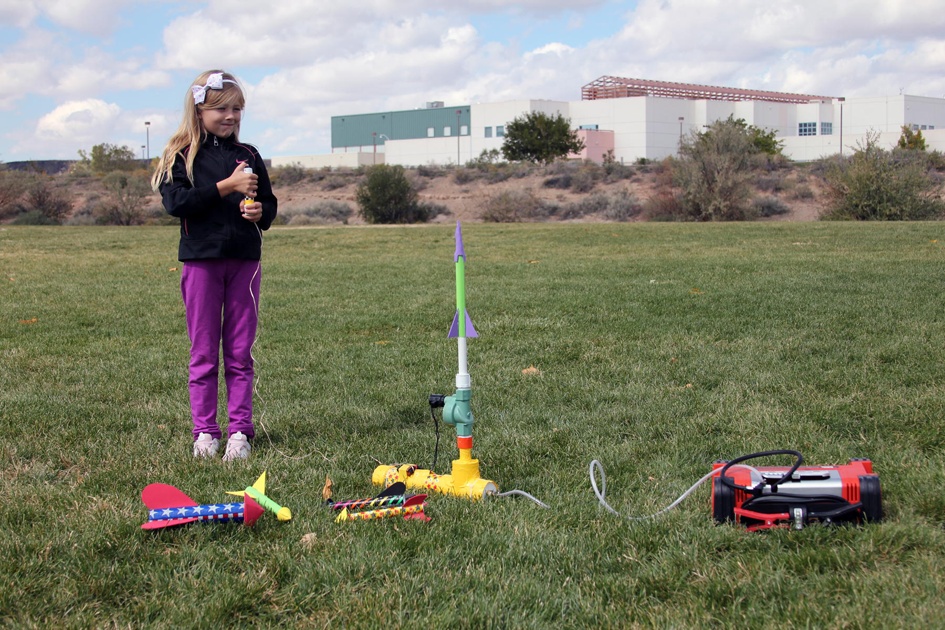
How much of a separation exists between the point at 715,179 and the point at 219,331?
2575 centimetres

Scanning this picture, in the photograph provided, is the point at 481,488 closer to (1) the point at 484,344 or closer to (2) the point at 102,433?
(2) the point at 102,433

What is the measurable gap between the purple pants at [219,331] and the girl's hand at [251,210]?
0.28 metres

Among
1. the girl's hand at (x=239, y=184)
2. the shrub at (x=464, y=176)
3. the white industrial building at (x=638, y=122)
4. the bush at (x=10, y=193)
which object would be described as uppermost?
the white industrial building at (x=638, y=122)

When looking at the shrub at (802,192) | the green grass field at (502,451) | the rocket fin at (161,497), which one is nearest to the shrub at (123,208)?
the green grass field at (502,451)

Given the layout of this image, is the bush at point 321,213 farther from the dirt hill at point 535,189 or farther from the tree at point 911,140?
the tree at point 911,140

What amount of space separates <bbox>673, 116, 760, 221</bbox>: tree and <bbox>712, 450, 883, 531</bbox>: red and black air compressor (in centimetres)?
2586

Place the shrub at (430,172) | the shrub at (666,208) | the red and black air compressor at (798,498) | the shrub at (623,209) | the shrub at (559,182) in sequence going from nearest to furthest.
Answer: the red and black air compressor at (798,498), the shrub at (666,208), the shrub at (623,209), the shrub at (559,182), the shrub at (430,172)

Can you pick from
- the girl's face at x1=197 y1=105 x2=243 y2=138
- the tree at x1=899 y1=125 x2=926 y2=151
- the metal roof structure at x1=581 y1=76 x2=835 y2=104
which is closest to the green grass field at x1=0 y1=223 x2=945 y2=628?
the girl's face at x1=197 y1=105 x2=243 y2=138

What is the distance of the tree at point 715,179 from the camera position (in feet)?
91.8

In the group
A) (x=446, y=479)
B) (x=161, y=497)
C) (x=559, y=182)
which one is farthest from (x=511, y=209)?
(x=161, y=497)

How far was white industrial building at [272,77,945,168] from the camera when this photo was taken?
66188mm

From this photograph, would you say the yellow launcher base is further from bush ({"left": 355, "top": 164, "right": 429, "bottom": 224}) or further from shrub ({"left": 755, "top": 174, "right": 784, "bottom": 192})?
shrub ({"left": 755, "top": 174, "right": 784, "bottom": 192})

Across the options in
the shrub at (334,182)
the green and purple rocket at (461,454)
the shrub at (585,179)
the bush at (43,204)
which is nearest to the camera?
the green and purple rocket at (461,454)

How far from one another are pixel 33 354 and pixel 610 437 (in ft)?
15.3
